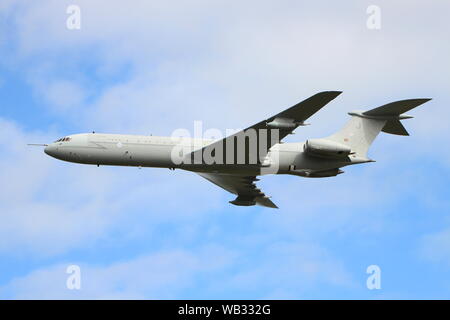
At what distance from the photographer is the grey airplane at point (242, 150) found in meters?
51.2

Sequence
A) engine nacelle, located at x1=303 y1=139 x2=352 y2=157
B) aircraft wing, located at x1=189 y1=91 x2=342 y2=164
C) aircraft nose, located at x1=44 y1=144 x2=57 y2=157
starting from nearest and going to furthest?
aircraft wing, located at x1=189 y1=91 x2=342 y2=164
engine nacelle, located at x1=303 y1=139 x2=352 y2=157
aircraft nose, located at x1=44 y1=144 x2=57 y2=157

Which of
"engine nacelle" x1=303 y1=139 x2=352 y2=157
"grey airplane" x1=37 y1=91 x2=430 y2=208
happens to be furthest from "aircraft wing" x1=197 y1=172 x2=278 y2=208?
"engine nacelle" x1=303 y1=139 x2=352 y2=157

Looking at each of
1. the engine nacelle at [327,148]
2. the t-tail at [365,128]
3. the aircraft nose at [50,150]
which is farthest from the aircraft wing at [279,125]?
the aircraft nose at [50,150]

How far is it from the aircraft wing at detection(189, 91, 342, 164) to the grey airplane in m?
0.07

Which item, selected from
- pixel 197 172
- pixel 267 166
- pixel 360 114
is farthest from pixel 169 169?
pixel 360 114

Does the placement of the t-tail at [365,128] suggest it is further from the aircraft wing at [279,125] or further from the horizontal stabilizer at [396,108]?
the aircraft wing at [279,125]

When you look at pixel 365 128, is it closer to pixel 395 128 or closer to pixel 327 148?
pixel 395 128

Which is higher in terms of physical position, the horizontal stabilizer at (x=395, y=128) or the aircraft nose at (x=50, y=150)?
the horizontal stabilizer at (x=395, y=128)

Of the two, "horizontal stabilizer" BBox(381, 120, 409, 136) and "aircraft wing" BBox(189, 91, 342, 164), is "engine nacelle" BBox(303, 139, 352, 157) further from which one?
"horizontal stabilizer" BBox(381, 120, 409, 136)

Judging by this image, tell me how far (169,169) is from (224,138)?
5.02 meters

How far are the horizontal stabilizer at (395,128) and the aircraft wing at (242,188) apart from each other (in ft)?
37.0

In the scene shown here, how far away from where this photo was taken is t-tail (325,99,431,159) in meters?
53.5

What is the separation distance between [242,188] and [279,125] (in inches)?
472

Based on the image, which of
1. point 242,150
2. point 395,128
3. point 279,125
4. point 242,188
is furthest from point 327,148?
point 242,188
